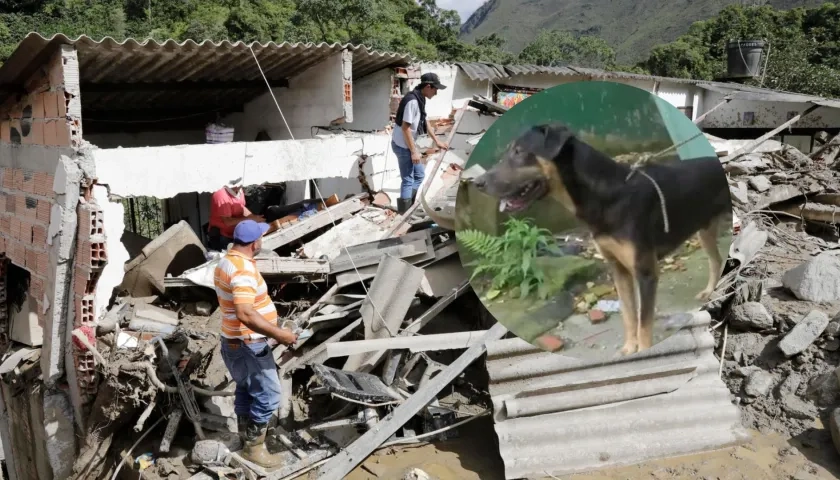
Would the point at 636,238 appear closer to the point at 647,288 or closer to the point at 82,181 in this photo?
the point at 647,288

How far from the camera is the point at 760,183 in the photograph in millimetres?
8539

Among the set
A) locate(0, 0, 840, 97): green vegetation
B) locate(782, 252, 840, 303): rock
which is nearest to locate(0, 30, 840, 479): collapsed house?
locate(782, 252, 840, 303): rock

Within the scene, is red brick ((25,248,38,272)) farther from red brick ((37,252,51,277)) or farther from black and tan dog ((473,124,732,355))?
black and tan dog ((473,124,732,355))

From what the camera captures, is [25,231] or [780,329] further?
[25,231]

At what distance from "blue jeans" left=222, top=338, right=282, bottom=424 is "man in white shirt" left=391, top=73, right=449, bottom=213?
10.6 ft

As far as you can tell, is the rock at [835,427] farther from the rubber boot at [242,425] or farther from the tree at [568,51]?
the tree at [568,51]

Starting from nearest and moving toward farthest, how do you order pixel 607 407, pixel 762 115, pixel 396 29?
1. pixel 607 407
2. pixel 762 115
3. pixel 396 29

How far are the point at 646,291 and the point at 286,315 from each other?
4366 mm

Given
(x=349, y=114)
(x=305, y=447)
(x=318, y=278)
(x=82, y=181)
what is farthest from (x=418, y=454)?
(x=349, y=114)

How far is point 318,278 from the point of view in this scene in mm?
6520

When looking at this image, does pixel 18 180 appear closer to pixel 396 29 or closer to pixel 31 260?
pixel 31 260

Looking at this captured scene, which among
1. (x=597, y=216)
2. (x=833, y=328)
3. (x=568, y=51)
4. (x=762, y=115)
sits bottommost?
(x=833, y=328)

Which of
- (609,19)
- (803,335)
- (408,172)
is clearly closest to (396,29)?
(408,172)

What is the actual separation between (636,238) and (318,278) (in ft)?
14.0
